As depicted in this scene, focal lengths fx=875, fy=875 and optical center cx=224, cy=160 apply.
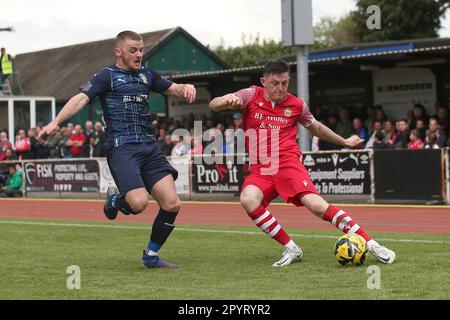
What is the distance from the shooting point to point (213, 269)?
893 cm

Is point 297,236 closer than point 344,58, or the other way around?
point 297,236

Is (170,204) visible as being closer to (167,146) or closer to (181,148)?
(181,148)

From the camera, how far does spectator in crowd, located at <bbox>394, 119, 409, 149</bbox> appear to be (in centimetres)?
2053

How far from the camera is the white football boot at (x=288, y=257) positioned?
902 centimetres

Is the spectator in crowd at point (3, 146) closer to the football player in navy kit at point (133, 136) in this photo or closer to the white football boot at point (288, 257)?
the football player in navy kit at point (133, 136)

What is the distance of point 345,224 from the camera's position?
9.12 meters

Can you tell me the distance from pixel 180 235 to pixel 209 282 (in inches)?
206

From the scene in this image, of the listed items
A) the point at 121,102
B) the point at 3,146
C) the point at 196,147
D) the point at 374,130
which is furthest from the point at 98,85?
the point at 3,146

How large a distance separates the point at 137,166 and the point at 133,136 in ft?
1.09

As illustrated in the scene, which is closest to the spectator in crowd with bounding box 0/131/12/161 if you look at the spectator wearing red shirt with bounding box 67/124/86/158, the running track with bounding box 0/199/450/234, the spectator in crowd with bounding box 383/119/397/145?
the spectator wearing red shirt with bounding box 67/124/86/158

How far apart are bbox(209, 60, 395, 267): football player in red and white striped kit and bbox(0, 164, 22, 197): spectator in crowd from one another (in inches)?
786

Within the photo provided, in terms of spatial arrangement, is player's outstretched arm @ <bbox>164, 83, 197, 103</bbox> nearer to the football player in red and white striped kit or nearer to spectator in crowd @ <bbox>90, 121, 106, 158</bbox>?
the football player in red and white striped kit
